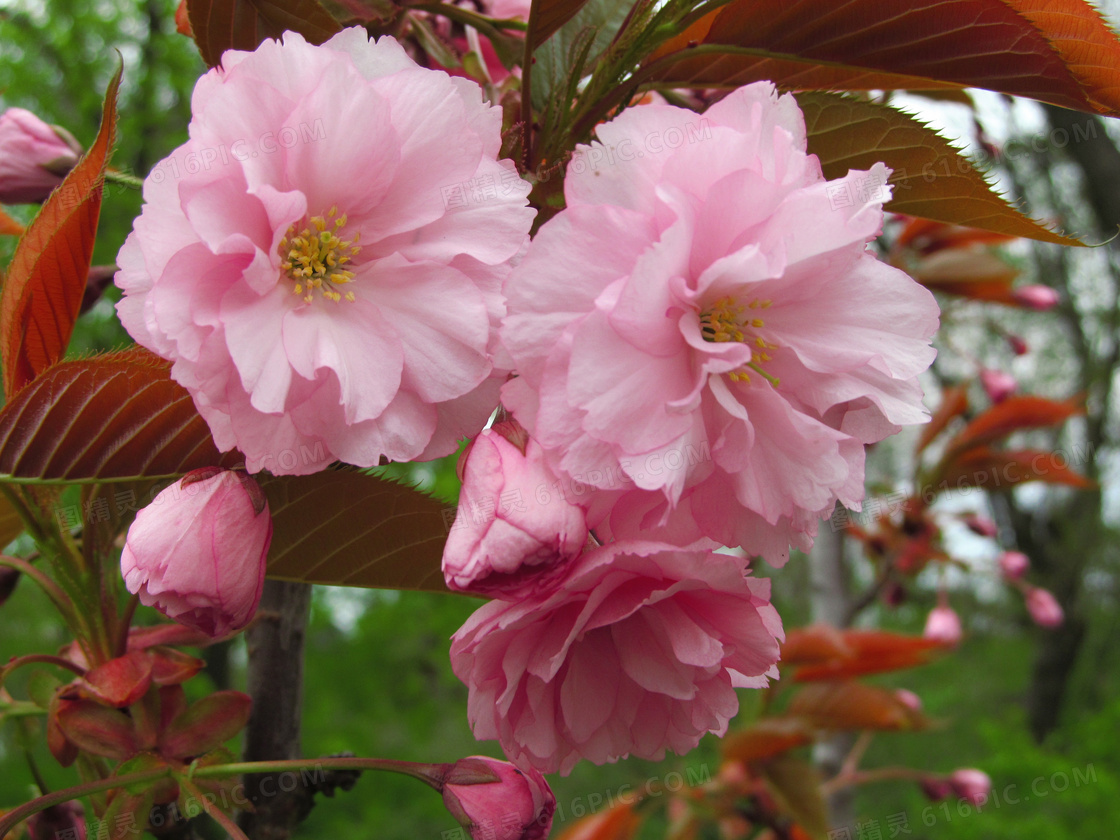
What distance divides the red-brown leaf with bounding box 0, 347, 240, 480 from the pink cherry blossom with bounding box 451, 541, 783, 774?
0.77 ft

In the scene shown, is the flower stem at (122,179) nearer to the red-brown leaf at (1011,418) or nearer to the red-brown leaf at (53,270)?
the red-brown leaf at (53,270)

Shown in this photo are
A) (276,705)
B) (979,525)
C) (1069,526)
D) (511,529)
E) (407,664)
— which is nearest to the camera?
(511,529)

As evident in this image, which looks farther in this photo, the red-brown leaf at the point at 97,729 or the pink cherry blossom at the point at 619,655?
the red-brown leaf at the point at 97,729

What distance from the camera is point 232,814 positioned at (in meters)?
0.76

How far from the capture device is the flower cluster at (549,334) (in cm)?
50

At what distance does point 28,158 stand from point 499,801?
0.81 metres

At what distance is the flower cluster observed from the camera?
50 cm

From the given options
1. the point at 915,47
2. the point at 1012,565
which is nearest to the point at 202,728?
the point at 915,47

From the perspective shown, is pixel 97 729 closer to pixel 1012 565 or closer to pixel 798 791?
pixel 798 791

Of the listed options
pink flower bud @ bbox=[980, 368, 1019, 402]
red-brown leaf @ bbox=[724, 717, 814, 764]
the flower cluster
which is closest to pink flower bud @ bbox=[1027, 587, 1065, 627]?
pink flower bud @ bbox=[980, 368, 1019, 402]

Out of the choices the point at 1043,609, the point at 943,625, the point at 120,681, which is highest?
the point at 120,681

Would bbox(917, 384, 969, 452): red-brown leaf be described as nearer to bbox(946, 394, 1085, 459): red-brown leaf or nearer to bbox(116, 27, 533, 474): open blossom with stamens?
bbox(946, 394, 1085, 459): red-brown leaf

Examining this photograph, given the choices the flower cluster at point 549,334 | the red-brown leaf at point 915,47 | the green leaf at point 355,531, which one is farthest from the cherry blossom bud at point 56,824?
the red-brown leaf at point 915,47

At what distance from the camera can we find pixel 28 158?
90 cm
